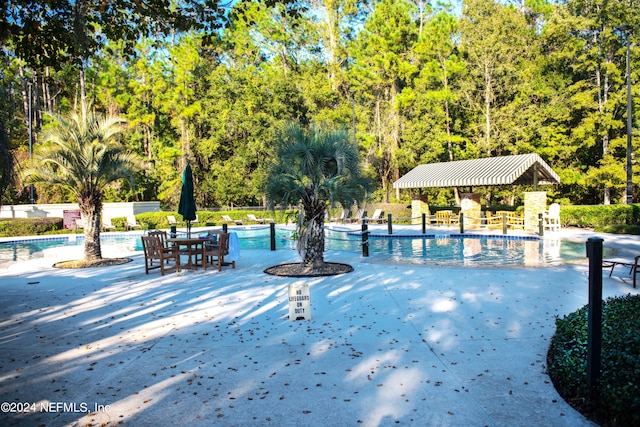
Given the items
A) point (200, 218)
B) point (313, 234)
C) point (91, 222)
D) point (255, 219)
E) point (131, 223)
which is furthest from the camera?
point (200, 218)

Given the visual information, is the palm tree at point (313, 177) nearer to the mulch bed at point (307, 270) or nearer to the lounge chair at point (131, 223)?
the mulch bed at point (307, 270)

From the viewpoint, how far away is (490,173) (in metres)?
21.7

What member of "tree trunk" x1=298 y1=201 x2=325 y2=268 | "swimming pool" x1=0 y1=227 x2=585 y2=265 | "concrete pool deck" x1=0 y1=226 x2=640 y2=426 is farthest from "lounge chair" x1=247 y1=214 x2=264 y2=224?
"concrete pool deck" x1=0 y1=226 x2=640 y2=426

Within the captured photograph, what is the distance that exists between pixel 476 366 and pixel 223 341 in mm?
2888

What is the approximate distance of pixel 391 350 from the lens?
5.16 meters

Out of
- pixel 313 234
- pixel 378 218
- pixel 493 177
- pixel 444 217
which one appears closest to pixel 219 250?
pixel 313 234

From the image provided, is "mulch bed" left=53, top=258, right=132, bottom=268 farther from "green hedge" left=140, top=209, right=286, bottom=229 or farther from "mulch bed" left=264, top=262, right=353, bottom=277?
"green hedge" left=140, top=209, right=286, bottom=229

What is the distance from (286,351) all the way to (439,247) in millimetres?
11528

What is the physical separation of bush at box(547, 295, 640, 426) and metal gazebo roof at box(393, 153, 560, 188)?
16.7 m

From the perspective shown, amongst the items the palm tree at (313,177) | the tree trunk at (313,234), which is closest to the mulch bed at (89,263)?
the palm tree at (313,177)

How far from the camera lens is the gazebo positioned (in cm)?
2044

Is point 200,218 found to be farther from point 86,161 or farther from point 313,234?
point 313,234

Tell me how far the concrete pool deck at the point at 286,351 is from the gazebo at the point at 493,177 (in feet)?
38.9

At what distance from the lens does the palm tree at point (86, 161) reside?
1210 cm
